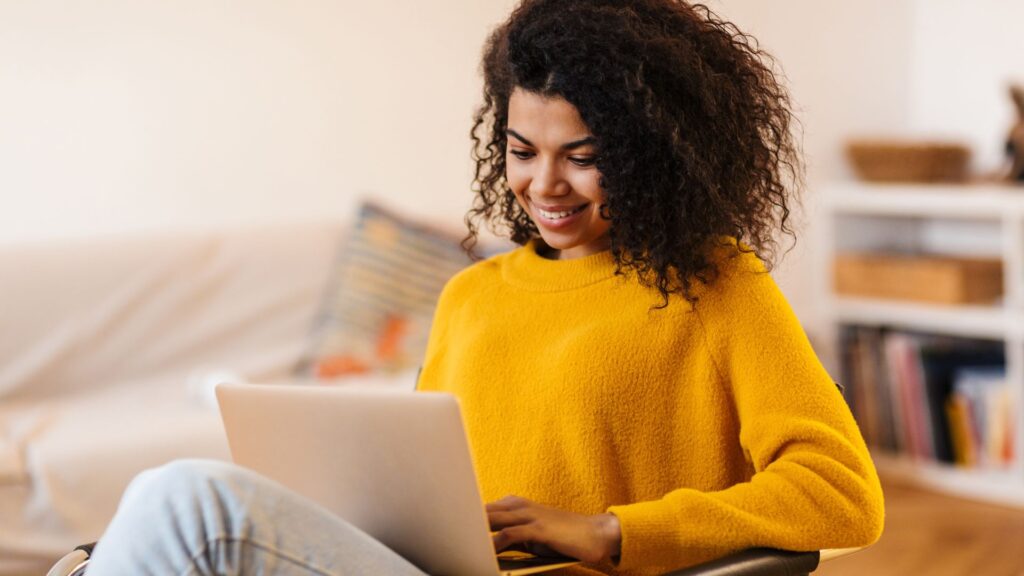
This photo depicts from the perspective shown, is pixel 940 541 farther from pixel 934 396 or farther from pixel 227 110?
pixel 227 110

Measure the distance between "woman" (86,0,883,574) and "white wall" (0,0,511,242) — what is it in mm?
1727

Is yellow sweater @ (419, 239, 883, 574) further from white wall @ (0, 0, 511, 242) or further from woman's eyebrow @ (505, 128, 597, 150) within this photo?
white wall @ (0, 0, 511, 242)

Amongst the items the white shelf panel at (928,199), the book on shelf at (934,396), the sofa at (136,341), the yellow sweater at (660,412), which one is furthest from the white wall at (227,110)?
the yellow sweater at (660,412)

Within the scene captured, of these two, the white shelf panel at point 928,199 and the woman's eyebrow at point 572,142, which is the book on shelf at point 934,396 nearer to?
the white shelf panel at point 928,199

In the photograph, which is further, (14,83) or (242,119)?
(242,119)

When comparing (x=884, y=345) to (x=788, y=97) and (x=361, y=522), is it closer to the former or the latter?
(x=788, y=97)

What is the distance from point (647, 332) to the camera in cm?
132

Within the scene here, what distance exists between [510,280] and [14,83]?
177cm

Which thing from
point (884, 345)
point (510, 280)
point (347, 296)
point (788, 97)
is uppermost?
point (788, 97)

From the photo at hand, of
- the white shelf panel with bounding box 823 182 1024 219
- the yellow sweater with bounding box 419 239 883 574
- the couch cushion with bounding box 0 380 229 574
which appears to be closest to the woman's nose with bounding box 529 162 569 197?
the yellow sweater with bounding box 419 239 883 574

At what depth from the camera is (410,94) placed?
10.9ft

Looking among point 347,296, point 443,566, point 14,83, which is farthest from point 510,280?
point 14,83

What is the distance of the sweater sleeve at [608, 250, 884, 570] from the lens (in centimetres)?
121

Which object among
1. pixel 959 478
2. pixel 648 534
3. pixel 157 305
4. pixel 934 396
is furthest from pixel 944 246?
pixel 648 534
